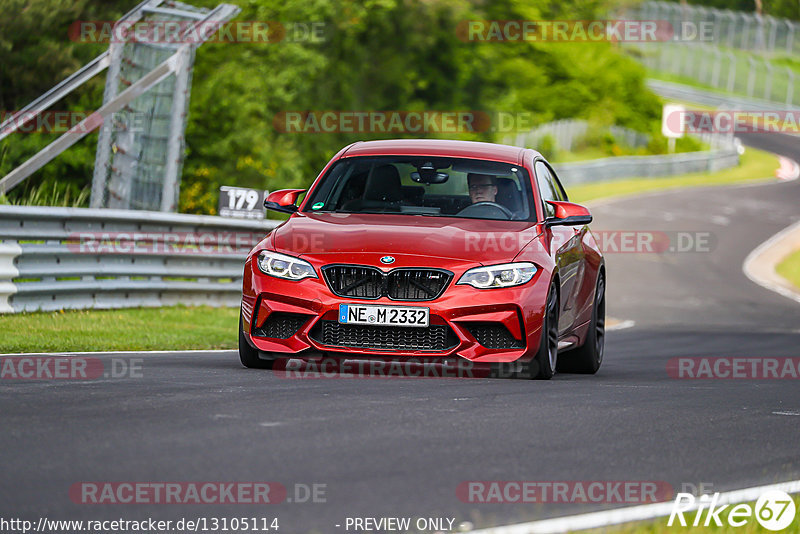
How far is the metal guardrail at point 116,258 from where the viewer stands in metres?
13.5

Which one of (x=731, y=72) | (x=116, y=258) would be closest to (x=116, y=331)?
(x=116, y=258)

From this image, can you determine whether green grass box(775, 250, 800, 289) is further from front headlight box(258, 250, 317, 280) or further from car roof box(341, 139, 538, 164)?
front headlight box(258, 250, 317, 280)

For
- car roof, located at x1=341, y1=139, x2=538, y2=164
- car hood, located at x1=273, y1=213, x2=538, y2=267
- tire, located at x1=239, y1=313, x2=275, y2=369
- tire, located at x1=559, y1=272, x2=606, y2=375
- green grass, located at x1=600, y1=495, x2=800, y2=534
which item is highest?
car roof, located at x1=341, y1=139, x2=538, y2=164

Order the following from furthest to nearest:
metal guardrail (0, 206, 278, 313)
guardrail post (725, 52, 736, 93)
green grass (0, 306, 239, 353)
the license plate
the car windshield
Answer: guardrail post (725, 52, 736, 93) → metal guardrail (0, 206, 278, 313) → green grass (0, 306, 239, 353) → the car windshield → the license plate

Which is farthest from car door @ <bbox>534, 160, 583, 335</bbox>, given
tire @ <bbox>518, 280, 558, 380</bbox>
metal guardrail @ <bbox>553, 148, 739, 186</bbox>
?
metal guardrail @ <bbox>553, 148, 739, 186</bbox>

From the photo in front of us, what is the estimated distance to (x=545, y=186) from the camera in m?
11.0

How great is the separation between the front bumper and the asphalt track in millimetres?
265

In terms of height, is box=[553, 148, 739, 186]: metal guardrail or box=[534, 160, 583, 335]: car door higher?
box=[534, 160, 583, 335]: car door

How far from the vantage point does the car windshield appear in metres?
10.2

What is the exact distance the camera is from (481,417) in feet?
23.4

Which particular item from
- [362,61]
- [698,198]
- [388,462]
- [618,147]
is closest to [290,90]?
[362,61]

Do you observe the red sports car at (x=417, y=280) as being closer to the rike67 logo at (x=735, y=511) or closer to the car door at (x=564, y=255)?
the car door at (x=564, y=255)

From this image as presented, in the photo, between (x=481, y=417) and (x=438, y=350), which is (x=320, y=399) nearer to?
(x=481, y=417)

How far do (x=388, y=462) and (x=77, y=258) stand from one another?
30.4 feet
